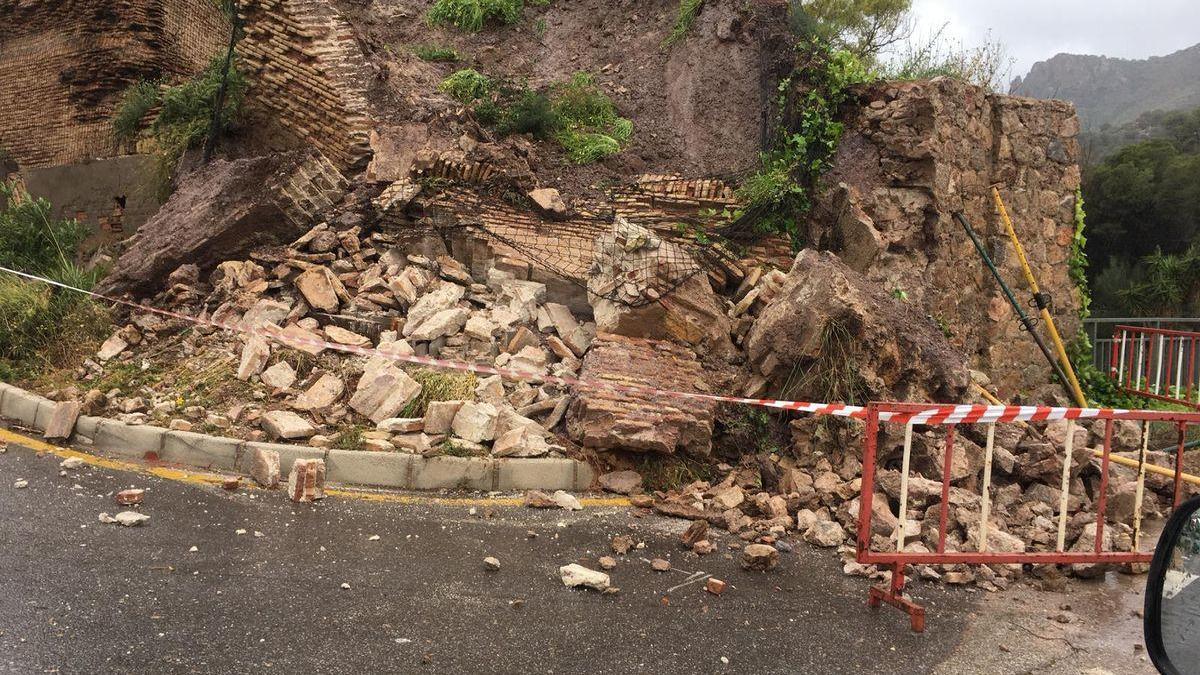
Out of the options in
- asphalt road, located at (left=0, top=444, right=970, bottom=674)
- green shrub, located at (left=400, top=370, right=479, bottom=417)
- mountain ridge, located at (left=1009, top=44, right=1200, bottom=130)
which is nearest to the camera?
asphalt road, located at (left=0, top=444, right=970, bottom=674)

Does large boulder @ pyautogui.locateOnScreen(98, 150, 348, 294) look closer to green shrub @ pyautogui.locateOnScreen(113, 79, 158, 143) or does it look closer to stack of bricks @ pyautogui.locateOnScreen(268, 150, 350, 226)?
stack of bricks @ pyautogui.locateOnScreen(268, 150, 350, 226)

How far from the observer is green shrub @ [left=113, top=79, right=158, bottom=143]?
12.2m

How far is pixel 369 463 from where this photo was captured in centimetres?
609

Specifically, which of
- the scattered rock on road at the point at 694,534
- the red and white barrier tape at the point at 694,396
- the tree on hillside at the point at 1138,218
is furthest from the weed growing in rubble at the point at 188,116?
the tree on hillside at the point at 1138,218

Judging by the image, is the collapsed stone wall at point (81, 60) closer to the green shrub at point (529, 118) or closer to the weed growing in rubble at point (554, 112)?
the weed growing in rubble at point (554, 112)

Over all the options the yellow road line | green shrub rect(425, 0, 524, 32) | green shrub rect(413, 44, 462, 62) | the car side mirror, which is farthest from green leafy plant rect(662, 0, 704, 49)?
the car side mirror

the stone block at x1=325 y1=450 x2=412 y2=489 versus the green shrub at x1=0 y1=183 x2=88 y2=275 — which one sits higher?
the green shrub at x1=0 y1=183 x2=88 y2=275

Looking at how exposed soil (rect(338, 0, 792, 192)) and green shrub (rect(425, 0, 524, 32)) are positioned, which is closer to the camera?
exposed soil (rect(338, 0, 792, 192))

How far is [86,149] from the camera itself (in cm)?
1367

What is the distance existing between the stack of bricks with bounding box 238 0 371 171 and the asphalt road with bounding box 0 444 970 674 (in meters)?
5.73

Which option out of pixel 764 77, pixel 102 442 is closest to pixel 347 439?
pixel 102 442

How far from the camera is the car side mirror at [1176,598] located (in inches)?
79.4

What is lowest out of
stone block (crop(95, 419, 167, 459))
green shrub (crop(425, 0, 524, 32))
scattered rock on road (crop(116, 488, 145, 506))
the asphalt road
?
the asphalt road

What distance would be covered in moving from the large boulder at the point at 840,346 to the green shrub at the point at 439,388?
2.27m
